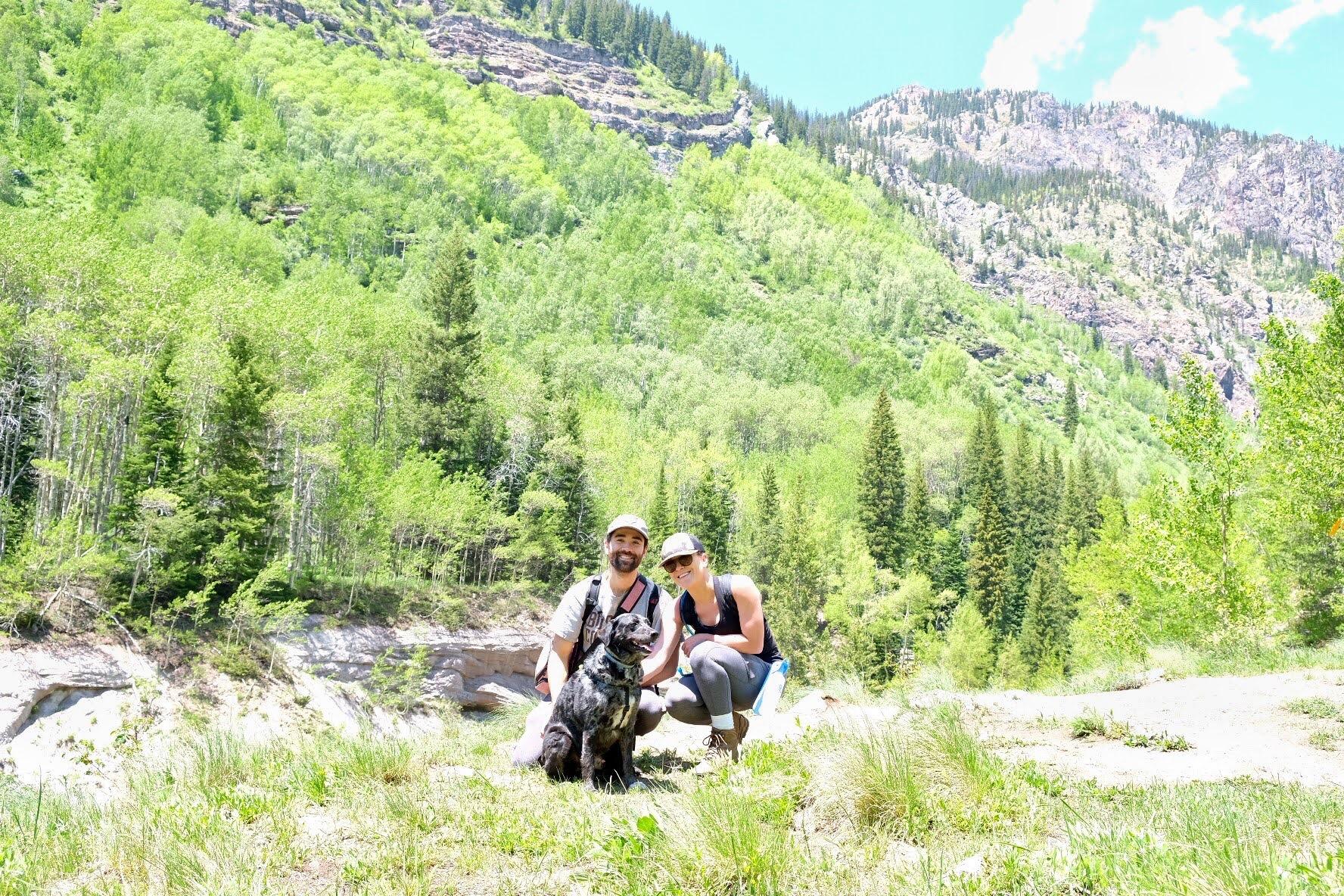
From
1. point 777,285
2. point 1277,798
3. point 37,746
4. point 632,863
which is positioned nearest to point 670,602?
point 632,863

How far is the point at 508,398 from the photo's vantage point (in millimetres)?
43156

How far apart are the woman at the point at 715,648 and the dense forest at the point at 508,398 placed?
12892 mm

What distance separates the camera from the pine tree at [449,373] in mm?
40250

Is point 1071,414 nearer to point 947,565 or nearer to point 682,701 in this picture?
point 947,565

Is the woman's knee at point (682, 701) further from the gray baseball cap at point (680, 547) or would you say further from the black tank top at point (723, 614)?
the gray baseball cap at point (680, 547)

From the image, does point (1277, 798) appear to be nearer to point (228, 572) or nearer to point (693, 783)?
point (693, 783)

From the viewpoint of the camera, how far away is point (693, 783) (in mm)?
3850

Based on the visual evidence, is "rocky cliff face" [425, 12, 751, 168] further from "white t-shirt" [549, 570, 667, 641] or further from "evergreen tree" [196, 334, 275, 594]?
"white t-shirt" [549, 570, 667, 641]

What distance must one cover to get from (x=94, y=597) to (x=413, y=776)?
2405 cm

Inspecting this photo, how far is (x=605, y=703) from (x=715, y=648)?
3.03 ft

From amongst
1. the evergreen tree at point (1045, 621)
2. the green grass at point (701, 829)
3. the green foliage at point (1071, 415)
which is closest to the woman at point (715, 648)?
the green grass at point (701, 829)

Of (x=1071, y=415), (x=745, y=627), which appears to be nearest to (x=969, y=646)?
(x=745, y=627)

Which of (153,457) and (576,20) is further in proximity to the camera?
(576,20)

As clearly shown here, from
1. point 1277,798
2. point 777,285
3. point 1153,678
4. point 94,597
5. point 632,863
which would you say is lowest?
point 94,597
